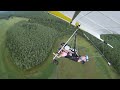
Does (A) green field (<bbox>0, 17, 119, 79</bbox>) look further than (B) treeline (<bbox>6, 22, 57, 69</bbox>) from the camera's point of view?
No

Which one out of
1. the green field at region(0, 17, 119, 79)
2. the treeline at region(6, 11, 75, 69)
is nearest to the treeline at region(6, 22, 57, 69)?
the treeline at region(6, 11, 75, 69)

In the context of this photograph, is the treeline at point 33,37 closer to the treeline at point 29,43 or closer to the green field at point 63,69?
the treeline at point 29,43

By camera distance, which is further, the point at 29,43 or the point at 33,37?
the point at 33,37

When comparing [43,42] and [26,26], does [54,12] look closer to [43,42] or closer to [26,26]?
[43,42]

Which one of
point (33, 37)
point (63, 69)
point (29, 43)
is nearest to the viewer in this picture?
point (63, 69)

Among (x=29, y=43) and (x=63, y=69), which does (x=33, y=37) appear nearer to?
(x=29, y=43)

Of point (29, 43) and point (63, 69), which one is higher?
point (29, 43)

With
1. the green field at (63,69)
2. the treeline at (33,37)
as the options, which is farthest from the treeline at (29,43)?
the green field at (63,69)

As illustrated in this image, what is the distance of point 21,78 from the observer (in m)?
12.1

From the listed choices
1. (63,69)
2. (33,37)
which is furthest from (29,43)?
(63,69)

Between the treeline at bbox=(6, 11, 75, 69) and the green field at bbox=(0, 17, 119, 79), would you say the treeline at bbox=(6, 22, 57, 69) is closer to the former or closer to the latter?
the treeline at bbox=(6, 11, 75, 69)

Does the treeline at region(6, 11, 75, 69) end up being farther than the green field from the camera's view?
Yes

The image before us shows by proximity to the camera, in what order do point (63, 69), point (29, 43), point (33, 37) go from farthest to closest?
point (33, 37) → point (29, 43) → point (63, 69)
